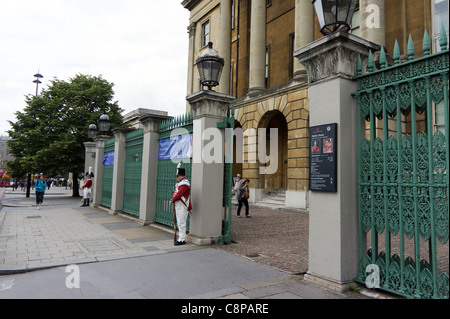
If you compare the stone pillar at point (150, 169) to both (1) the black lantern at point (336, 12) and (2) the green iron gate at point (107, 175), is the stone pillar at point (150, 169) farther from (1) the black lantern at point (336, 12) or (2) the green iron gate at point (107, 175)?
(1) the black lantern at point (336, 12)

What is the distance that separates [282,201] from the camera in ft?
58.1

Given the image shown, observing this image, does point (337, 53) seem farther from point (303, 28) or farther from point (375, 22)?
point (303, 28)

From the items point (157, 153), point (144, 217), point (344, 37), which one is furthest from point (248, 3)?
point (344, 37)

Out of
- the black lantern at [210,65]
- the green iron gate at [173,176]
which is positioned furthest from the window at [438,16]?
the black lantern at [210,65]

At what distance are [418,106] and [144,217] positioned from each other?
8633 millimetres

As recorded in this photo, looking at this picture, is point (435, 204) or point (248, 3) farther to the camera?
point (248, 3)

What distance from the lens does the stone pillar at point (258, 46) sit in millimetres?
20016

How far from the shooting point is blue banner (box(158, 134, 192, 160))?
Answer: 838cm

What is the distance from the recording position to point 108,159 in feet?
52.0

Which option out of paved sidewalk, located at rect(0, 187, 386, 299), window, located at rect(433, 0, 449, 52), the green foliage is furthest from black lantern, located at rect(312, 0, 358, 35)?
the green foliage

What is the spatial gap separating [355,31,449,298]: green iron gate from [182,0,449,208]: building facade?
891 centimetres

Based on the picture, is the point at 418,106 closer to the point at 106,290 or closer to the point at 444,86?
the point at 444,86
